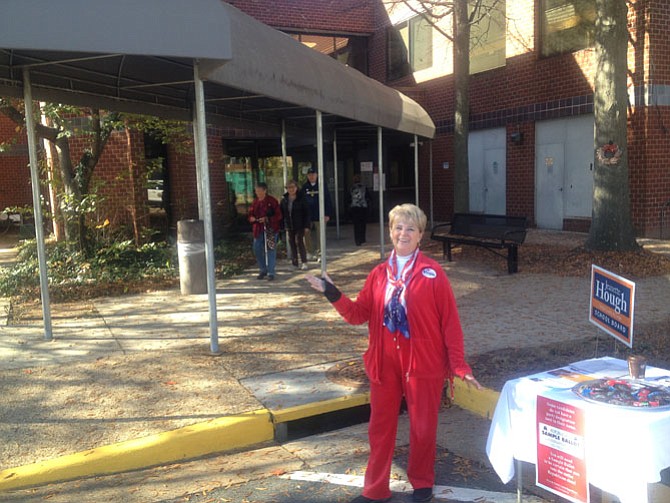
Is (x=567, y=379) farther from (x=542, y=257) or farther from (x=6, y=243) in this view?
(x=6, y=243)

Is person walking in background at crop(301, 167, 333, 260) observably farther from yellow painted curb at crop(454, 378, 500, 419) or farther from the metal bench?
yellow painted curb at crop(454, 378, 500, 419)

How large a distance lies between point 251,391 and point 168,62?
12.9 ft

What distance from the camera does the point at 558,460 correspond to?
3.17 meters

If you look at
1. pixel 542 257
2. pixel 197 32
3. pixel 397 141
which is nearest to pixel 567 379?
pixel 197 32

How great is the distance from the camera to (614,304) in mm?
4180

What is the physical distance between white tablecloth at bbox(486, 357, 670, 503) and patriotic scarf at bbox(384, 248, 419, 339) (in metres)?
0.72

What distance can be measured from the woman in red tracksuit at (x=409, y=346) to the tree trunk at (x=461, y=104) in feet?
36.9

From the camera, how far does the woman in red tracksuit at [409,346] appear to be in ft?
11.8

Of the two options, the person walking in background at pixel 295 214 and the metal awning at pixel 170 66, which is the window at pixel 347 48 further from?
the person walking in background at pixel 295 214

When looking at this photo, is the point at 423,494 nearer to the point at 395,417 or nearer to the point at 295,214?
the point at 395,417

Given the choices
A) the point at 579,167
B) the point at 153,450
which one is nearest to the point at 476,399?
the point at 153,450

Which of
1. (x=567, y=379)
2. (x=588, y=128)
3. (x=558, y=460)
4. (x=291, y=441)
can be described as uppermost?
(x=588, y=128)

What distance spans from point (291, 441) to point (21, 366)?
3157 mm

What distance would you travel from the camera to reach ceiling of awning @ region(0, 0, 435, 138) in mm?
5254
